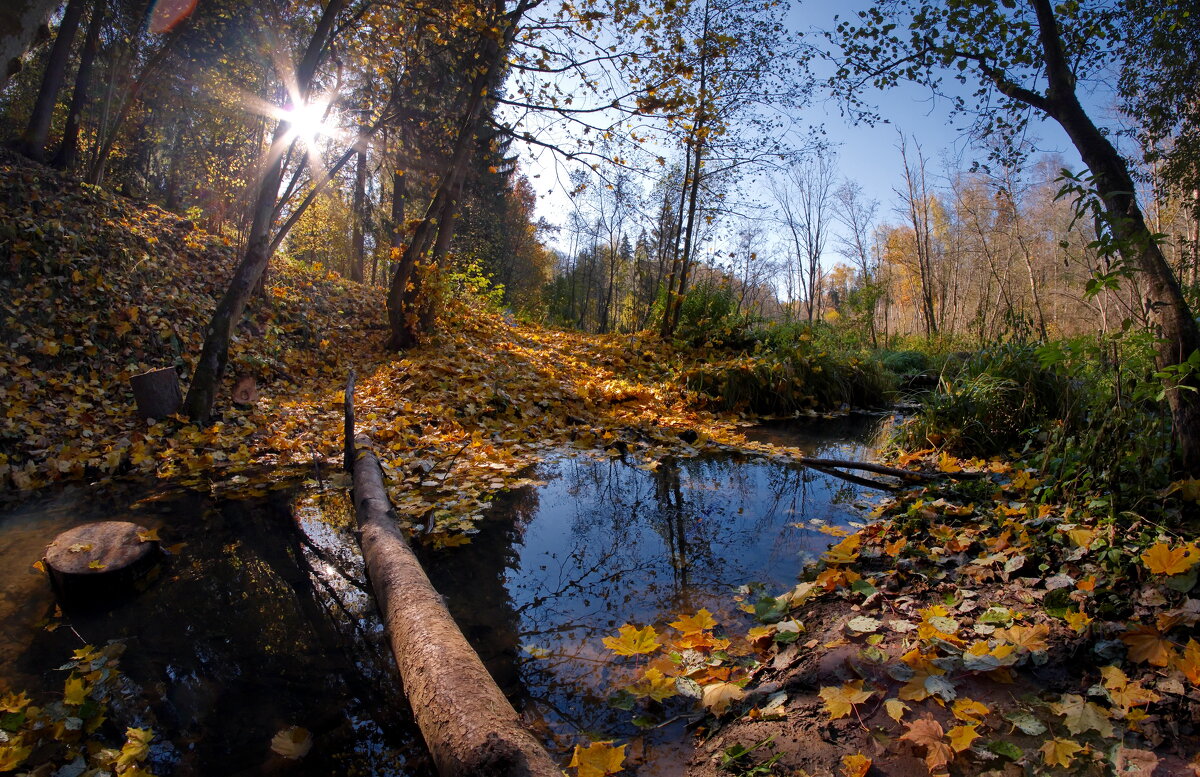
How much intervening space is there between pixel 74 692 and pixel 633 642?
2.05 metres

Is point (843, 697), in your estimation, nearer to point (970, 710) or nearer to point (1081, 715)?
point (970, 710)

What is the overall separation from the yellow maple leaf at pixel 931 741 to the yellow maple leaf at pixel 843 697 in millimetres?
149

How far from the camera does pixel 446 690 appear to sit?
1507mm

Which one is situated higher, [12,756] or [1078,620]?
[1078,620]

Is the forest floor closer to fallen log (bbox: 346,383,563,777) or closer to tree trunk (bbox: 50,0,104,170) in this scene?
fallen log (bbox: 346,383,563,777)

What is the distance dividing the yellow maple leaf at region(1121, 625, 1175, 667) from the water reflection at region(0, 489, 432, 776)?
2.26 m

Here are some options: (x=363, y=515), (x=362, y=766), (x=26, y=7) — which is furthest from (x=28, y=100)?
(x=362, y=766)

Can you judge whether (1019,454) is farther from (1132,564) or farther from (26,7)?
(26,7)

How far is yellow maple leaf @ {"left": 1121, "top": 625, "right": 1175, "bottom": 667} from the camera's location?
1.62m

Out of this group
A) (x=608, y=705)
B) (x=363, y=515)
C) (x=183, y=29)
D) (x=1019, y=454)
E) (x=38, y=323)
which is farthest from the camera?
(x=183, y=29)

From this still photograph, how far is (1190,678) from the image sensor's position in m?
1.51

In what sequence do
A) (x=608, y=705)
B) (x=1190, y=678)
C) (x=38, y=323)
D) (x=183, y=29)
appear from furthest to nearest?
(x=183, y=29)
(x=38, y=323)
(x=608, y=705)
(x=1190, y=678)

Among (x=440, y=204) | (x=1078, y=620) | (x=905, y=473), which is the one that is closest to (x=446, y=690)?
(x=1078, y=620)

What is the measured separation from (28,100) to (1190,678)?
2828 centimetres
